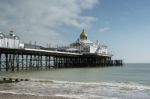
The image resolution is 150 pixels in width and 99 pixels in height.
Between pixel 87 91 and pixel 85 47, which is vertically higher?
pixel 85 47

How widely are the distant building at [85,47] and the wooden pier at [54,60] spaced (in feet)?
20.3

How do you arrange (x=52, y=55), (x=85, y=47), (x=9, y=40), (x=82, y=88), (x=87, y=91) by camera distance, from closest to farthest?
(x=87, y=91), (x=82, y=88), (x=9, y=40), (x=52, y=55), (x=85, y=47)

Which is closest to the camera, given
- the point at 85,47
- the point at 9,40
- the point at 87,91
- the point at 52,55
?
the point at 87,91

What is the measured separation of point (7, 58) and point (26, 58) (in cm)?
941

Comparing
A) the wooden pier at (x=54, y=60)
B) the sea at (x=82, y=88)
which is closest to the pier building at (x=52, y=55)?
the wooden pier at (x=54, y=60)

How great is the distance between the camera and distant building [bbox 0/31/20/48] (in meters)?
55.8

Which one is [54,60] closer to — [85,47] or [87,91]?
[85,47]

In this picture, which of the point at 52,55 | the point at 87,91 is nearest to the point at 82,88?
the point at 87,91

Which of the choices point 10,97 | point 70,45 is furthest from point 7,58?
point 70,45

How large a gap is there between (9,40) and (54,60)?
21.1 m

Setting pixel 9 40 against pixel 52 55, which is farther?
pixel 52 55

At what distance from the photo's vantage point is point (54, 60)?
77250 mm

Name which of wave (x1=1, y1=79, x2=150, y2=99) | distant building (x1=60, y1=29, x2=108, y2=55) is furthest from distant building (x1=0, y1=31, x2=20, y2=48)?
distant building (x1=60, y1=29, x2=108, y2=55)

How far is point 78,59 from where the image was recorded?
285 ft
